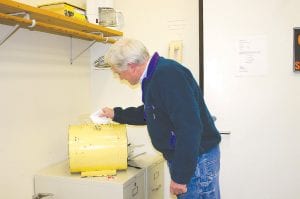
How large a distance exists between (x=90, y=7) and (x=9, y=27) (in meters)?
0.64

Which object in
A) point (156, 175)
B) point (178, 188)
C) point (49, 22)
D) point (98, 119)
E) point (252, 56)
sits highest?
point (49, 22)

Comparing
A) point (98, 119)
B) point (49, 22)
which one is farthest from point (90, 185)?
point (49, 22)

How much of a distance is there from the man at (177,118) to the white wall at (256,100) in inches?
24.5

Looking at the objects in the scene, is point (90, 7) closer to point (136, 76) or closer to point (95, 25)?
point (95, 25)

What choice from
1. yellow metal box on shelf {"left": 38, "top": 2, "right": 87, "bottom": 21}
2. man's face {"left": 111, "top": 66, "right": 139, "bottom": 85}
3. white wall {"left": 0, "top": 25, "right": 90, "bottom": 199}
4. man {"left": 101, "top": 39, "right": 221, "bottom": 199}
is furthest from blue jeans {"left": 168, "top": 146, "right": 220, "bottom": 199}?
yellow metal box on shelf {"left": 38, "top": 2, "right": 87, "bottom": 21}

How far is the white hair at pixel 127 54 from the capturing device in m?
1.55

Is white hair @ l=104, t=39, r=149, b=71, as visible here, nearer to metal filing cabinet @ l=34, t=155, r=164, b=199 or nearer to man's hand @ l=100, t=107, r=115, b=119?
man's hand @ l=100, t=107, r=115, b=119

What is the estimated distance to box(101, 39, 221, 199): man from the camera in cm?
143

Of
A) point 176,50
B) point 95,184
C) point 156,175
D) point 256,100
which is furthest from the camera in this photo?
point 176,50

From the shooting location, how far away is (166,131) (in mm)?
1574

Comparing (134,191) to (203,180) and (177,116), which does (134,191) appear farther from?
(177,116)

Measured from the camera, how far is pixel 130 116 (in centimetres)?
204

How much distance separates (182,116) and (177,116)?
0.07 feet

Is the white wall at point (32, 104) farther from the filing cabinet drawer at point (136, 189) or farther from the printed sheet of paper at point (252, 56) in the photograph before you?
the printed sheet of paper at point (252, 56)
